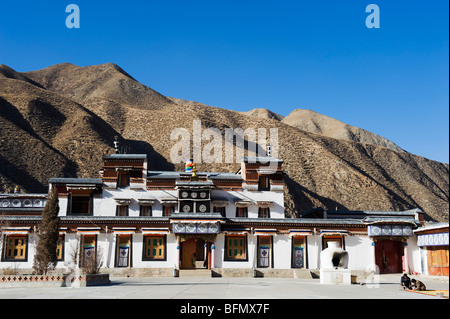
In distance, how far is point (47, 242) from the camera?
28719 millimetres

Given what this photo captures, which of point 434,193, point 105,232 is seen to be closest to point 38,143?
point 105,232

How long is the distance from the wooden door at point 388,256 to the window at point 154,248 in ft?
59.8

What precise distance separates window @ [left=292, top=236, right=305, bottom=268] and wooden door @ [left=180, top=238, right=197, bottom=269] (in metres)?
8.45

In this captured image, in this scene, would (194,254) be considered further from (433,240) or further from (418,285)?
(418,285)

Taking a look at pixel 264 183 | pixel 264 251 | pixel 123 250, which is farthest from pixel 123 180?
pixel 264 251

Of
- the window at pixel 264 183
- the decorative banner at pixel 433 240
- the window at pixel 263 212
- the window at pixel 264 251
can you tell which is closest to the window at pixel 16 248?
the window at pixel 264 251

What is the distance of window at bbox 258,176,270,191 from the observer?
4579 centimetres

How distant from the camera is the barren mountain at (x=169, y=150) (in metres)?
88.6

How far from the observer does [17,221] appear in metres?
39.0

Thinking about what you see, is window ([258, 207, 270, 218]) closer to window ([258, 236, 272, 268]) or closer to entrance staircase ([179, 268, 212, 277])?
window ([258, 236, 272, 268])

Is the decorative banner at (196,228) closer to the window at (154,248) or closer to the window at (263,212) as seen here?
the window at (154,248)

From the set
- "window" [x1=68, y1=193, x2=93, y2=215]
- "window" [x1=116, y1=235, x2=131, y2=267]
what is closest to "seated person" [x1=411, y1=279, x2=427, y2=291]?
"window" [x1=116, y1=235, x2=131, y2=267]
